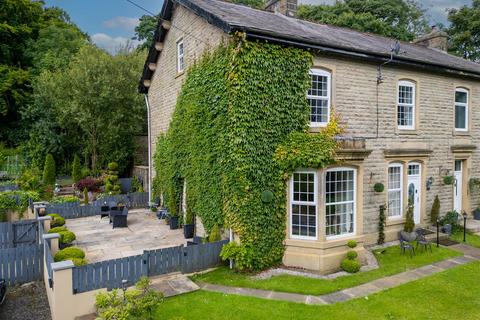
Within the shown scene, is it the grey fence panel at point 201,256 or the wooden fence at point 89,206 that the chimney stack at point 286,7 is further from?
the wooden fence at point 89,206

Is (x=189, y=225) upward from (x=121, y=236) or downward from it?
upward

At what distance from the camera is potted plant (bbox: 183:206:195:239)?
14172 millimetres

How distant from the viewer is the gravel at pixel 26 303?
8773 millimetres

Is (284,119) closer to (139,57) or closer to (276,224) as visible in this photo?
(276,224)

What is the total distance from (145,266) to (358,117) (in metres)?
9.87

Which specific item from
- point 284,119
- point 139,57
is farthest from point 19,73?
point 284,119

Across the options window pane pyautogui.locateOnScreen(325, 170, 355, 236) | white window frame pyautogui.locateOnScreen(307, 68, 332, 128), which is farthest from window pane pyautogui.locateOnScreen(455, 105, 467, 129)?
window pane pyautogui.locateOnScreen(325, 170, 355, 236)

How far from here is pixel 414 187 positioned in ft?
50.7

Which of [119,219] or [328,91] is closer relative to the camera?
[328,91]

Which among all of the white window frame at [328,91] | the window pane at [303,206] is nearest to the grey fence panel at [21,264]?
the window pane at [303,206]

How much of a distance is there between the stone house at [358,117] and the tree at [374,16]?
22.8 meters

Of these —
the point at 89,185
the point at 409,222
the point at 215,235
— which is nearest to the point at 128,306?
the point at 215,235

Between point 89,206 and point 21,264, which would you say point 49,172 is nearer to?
point 89,206

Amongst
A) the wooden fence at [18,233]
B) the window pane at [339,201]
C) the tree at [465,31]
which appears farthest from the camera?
the tree at [465,31]
